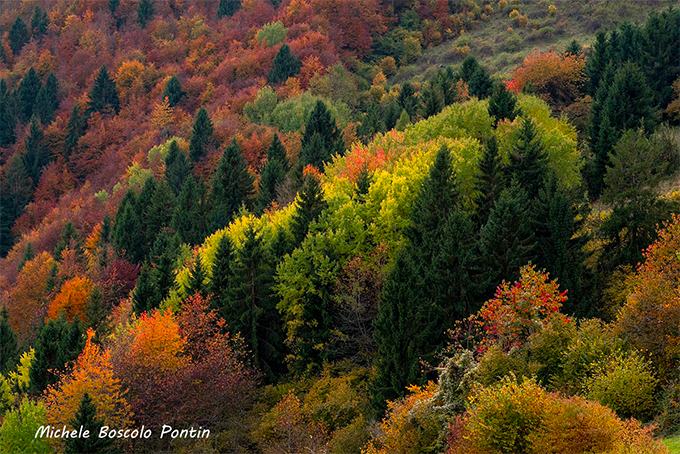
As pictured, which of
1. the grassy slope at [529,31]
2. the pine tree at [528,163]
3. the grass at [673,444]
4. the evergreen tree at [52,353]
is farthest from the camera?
the grassy slope at [529,31]

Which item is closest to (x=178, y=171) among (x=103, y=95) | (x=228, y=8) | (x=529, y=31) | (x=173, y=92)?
(x=173, y=92)

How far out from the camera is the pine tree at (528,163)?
201 feet

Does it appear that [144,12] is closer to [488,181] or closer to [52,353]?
[52,353]

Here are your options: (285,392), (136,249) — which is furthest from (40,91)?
(285,392)

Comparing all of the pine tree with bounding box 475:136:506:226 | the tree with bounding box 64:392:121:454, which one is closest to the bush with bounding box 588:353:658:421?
the pine tree with bounding box 475:136:506:226

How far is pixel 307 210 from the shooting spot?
6481 cm

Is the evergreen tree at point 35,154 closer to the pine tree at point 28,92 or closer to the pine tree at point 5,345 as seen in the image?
the pine tree at point 28,92

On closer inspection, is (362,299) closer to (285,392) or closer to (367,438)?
(285,392)

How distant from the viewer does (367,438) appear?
148 ft

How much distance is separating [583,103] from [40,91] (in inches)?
5467

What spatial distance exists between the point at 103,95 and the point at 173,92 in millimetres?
27075

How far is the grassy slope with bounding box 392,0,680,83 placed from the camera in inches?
5300

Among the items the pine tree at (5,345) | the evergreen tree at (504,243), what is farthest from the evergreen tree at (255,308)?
the pine tree at (5,345)

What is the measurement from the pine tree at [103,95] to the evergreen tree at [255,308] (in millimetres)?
120711
